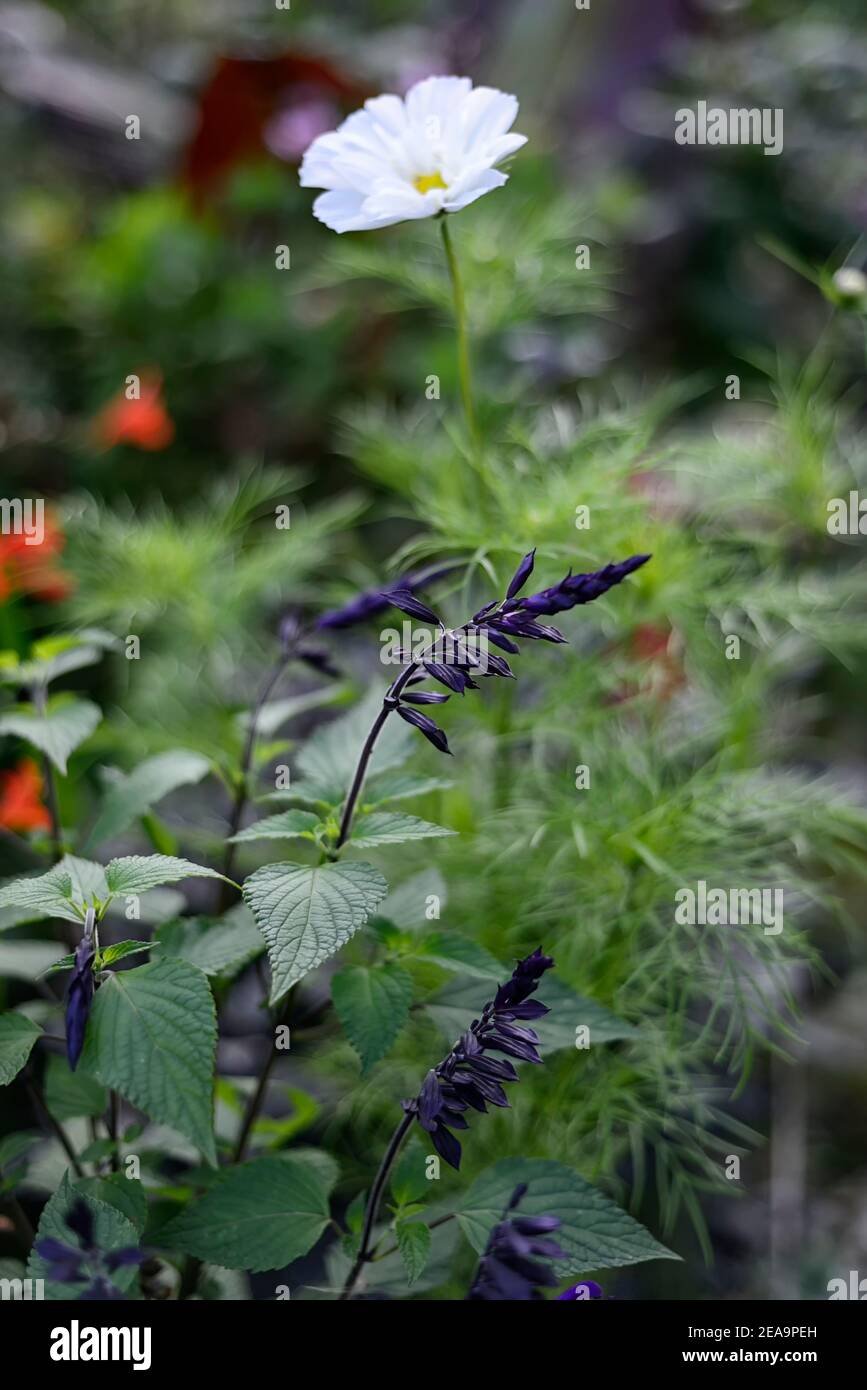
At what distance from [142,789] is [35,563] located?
0.42m

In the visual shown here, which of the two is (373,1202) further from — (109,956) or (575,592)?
(575,592)

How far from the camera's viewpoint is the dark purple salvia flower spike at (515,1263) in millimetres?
422

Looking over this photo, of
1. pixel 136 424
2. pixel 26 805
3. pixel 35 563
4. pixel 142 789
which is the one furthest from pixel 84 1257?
pixel 136 424

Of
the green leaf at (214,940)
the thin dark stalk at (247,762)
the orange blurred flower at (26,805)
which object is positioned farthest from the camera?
the orange blurred flower at (26,805)

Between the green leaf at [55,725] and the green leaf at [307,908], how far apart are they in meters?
0.16

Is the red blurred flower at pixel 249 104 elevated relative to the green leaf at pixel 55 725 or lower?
elevated

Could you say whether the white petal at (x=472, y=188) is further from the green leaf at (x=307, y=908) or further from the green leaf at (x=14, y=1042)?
the green leaf at (x=14, y=1042)

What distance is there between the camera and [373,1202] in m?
0.51

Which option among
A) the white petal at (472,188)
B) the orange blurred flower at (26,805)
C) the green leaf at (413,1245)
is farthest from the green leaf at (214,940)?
the white petal at (472,188)

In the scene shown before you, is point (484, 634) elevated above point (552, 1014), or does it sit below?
above

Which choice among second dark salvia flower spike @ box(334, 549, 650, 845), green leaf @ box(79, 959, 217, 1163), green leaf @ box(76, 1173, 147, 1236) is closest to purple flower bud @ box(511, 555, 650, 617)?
second dark salvia flower spike @ box(334, 549, 650, 845)

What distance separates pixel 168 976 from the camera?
47cm

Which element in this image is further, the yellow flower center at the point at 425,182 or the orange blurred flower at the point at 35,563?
the orange blurred flower at the point at 35,563
